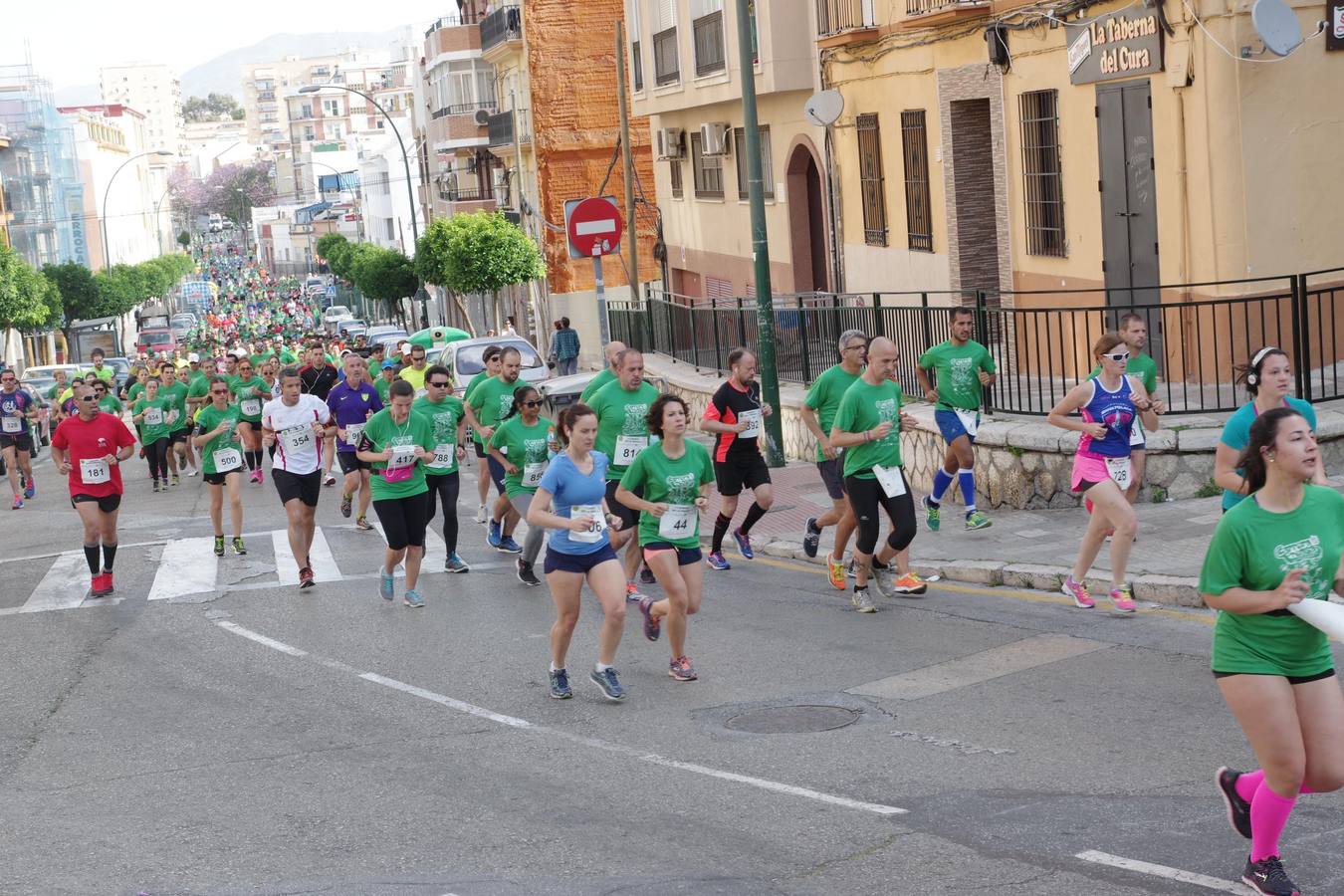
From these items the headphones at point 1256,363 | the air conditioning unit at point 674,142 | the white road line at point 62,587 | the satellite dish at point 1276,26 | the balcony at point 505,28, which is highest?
the balcony at point 505,28

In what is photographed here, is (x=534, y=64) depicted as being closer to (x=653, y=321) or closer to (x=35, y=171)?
(x=653, y=321)

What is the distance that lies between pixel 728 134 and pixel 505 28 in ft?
83.0

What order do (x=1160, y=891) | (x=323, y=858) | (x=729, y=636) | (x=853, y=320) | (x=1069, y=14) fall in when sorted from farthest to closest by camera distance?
1. (x=853, y=320)
2. (x=1069, y=14)
3. (x=729, y=636)
4. (x=323, y=858)
5. (x=1160, y=891)

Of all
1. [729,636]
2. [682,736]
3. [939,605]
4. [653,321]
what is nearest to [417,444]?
[729,636]

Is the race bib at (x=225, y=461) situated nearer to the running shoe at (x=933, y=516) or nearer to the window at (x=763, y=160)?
the running shoe at (x=933, y=516)

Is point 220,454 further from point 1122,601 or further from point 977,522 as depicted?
point 1122,601

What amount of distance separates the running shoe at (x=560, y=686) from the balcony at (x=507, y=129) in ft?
139

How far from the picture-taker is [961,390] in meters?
13.9

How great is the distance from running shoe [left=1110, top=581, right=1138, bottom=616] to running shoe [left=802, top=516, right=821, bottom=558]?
334 cm

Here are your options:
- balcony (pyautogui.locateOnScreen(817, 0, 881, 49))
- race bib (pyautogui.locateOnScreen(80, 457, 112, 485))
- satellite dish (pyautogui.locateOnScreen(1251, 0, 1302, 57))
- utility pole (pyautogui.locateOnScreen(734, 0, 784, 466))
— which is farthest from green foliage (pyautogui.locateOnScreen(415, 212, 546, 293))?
satellite dish (pyautogui.locateOnScreen(1251, 0, 1302, 57))

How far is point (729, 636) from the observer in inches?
443

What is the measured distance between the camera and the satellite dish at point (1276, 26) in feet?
46.9

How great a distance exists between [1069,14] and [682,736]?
11544 mm

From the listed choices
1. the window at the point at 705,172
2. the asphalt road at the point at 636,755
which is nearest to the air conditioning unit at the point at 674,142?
the window at the point at 705,172
